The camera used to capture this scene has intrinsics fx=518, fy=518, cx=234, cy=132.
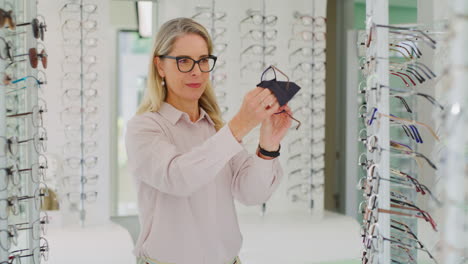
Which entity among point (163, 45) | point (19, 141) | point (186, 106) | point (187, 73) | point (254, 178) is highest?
point (163, 45)

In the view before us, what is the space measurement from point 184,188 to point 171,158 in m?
0.10

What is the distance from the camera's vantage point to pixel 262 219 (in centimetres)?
505

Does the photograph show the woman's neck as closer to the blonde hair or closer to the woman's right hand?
the blonde hair

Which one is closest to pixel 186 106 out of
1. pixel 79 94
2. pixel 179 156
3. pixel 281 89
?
pixel 179 156

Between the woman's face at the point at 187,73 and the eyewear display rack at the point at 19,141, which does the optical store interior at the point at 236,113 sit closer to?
the eyewear display rack at the point at 19,141

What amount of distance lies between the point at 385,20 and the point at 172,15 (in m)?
3.82

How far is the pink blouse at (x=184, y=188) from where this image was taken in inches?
62.2

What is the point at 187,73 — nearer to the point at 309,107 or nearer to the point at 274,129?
the point at 274,129

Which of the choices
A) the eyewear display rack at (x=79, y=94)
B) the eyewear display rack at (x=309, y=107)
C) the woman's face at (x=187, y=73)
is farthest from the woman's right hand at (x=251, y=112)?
the eyewear display rack at (x=309, y=107)

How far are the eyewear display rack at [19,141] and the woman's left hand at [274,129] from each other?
2.64 feet

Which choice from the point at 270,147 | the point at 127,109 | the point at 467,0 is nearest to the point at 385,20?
the point at 467,0

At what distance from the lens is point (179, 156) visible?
1.60 metres

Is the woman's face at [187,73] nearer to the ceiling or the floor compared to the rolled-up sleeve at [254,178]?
nearer to the ceiling

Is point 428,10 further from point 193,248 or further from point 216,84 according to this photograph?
point 216,84
